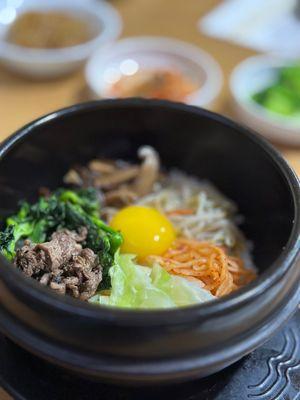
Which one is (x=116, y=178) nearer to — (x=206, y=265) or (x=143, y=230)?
(x=143, y=230)

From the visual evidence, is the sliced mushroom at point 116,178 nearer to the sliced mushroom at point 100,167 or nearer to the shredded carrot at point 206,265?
the sliced mushroom at point 100,167

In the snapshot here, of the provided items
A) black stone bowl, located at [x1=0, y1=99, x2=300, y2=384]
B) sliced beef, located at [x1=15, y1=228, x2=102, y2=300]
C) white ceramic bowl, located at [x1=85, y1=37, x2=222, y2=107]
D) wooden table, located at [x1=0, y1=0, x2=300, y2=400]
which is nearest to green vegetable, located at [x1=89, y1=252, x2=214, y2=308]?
sliced beef, located at [x1=15, y1=228, x2=102, y2=300]

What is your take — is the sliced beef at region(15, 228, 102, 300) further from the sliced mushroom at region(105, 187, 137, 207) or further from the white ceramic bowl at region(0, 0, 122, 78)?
the white ceramic bowl at region(0, 0, 122, 78)

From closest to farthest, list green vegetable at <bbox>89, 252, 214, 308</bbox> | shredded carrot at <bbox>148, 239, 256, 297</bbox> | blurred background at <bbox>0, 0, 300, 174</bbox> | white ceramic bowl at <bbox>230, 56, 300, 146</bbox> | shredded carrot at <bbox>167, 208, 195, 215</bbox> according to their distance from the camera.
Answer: green vegetable at <bbox>89, 252, 214, 308</bbox> < shredded carrot at <bbox>148, 239, 256, 297</bbox> < shredded carrot at <bbox>167, 208, 195, 215</bbox> < white ceramic bowl at <bbox>230, 56, 300, 146</bbox> < blurred background at <bbox>0, 0, 300, 174</bbox>

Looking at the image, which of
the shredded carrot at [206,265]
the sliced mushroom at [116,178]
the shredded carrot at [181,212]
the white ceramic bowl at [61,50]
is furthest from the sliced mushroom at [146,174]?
the white ceramic bowl at [61,50]

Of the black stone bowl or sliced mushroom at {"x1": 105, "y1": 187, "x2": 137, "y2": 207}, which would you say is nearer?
the black stone bowl

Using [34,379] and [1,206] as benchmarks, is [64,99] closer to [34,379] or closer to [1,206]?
[1,206]
